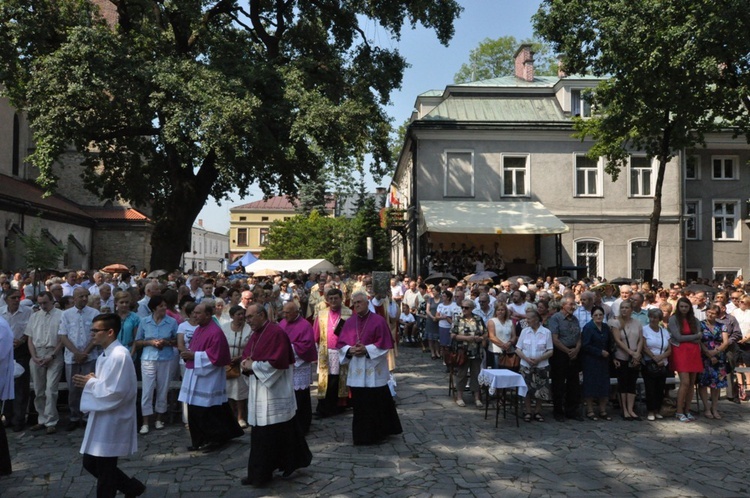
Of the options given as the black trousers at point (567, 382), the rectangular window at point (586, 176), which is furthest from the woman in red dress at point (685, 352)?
the rectangular window at point (586, 176)

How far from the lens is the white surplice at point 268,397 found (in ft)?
21.6

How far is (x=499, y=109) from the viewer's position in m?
31.1

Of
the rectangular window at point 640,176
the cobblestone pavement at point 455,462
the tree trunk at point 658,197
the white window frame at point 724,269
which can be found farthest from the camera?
the white window frame at point 724,269

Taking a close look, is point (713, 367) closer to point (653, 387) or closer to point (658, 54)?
point (653, 387)

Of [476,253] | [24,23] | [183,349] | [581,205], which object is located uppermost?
[24,23]

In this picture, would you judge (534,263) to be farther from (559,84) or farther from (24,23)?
(24,23)

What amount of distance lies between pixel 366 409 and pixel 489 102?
25.7 m

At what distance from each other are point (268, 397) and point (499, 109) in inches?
1053

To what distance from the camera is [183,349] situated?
8.20 m

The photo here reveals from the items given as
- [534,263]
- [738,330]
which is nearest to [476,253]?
[534,263]

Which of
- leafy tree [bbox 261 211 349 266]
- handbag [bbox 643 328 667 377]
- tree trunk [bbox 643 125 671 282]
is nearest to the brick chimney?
tree trunk [bbox 643 125 671 282]

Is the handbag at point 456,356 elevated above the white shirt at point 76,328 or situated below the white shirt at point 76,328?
below

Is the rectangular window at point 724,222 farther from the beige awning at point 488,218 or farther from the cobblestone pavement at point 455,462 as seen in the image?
the cobblestone pavement at point 455,462

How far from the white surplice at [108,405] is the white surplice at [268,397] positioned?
143 cm
